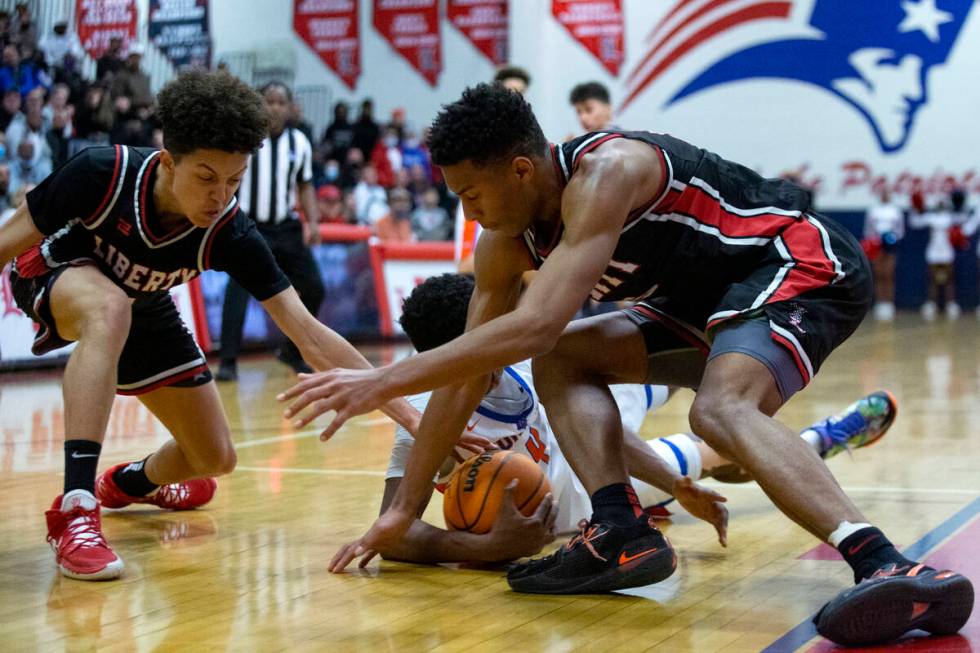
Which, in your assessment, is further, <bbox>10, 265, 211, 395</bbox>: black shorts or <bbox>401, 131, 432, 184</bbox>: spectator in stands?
<bbox>401, 131, 432, 184</bbox>: spectator in stands

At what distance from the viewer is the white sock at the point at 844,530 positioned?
3.07 metres

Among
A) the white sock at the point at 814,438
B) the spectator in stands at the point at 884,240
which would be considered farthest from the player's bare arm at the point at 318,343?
the spectator in stands at the point at 884,240

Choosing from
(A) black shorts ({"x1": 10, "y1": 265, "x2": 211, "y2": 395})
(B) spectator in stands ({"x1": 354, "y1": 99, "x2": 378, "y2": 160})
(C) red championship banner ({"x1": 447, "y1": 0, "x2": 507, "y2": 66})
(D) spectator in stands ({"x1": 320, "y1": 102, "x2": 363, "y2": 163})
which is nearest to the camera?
(A) black shorts ({"x1": 10, "y1": 265, "x2": 211, "y2": 395})

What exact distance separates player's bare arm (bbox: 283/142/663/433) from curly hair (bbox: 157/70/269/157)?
1092mm

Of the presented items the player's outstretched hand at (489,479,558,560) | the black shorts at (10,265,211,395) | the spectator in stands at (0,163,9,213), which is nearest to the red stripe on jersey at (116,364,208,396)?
the black shorts at (10,265,211,395)

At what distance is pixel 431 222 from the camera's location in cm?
1778

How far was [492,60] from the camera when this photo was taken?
2206cm

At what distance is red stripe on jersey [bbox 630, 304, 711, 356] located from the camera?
383 cm

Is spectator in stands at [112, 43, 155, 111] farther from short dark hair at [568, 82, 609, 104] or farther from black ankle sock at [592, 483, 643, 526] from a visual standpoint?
black ankle sock at [592, 483, 643, 526]

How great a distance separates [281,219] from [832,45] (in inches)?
559

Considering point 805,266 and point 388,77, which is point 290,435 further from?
point 388,77

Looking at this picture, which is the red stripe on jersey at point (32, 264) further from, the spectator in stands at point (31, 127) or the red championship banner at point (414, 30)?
the red championship banner at point (414, 30)

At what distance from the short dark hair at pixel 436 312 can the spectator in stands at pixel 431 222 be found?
13242 millimetres

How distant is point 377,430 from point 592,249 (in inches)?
170
